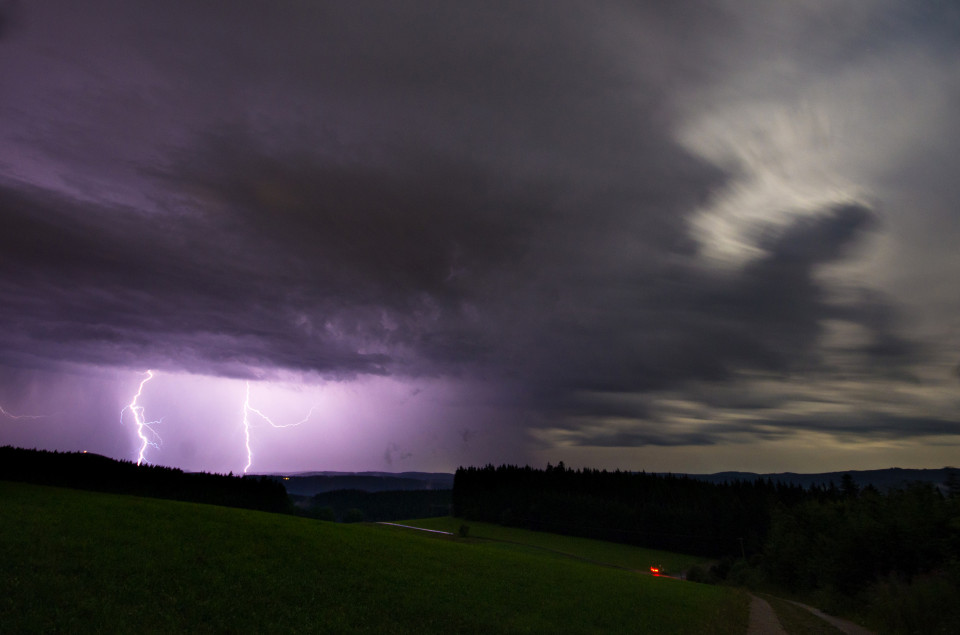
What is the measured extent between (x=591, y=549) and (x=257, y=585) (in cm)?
10363

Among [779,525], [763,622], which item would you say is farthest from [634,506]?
[763,622]

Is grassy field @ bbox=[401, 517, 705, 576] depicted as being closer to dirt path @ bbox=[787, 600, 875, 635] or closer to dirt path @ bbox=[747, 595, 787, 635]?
dirt path @ bbox=[747, 595, 787, 635]

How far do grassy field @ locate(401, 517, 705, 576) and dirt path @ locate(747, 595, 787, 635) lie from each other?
60509 mm

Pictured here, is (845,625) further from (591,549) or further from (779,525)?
(591,549)

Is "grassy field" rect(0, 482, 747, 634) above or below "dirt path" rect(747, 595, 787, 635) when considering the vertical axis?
above

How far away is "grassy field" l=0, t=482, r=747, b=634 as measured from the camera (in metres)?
18.8

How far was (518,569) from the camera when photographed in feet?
140

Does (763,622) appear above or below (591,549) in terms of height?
above

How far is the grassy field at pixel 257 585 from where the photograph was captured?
18.8 metres

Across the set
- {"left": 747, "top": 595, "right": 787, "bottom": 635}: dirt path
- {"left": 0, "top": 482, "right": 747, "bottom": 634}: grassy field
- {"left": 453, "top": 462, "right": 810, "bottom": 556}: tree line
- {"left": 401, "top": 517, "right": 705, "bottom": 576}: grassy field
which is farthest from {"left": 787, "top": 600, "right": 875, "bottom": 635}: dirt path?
{"left": 453, "top": 462, "right": 810, "bottom": 556}: tree line

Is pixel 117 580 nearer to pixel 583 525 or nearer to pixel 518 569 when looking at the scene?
pixel 518 569

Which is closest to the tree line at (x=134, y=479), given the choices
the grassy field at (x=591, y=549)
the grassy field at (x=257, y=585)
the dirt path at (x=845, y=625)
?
the grassy field at (x=257, y=585)

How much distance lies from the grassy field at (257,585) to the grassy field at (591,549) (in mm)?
66213

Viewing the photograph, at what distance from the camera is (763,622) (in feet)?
105
